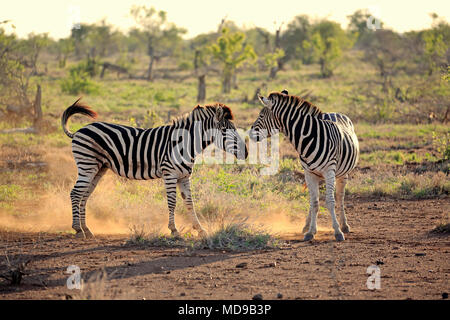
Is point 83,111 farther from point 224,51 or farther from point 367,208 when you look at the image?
point 224,51

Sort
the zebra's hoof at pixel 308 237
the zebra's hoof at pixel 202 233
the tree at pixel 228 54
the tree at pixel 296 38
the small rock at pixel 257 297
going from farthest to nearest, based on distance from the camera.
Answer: the tree at pixel 296 38 → the tree at pixel 228 54 → the zebra's hoof at pixel 308 237 → the zebra's hoof at pixel 202 233 → the small rock at pixel 257 297

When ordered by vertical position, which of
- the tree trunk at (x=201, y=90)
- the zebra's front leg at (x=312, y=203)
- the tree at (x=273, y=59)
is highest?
the tree at (x=273, y=59)

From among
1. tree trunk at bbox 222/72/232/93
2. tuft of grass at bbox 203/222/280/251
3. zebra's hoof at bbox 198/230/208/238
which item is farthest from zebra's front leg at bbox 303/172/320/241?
tree trunk at bbox 222/72/232/93

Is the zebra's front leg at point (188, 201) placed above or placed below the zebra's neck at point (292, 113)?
below

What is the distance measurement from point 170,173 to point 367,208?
4.52m

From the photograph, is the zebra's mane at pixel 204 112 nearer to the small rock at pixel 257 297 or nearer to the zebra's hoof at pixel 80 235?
the zebra's hoof at pixel 80 235

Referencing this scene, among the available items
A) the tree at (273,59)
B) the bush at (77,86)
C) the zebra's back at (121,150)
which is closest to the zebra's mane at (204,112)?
the zebra's back at (121,150)

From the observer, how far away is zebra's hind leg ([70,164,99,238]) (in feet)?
25.5

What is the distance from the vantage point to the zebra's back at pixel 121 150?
25.5ft

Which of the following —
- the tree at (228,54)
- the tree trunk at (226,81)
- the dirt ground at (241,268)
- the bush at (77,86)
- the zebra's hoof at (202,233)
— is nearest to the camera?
the dirt ground at (241,268)

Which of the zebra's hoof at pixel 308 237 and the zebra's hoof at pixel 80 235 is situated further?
the zebra's hoof at pixel 80 235

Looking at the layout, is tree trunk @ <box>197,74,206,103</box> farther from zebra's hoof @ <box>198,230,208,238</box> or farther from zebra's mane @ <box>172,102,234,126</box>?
zebra's hoof @ <box>198,230,208,238</box>

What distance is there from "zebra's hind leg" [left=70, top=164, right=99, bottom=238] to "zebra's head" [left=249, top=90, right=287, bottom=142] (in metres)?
2.49

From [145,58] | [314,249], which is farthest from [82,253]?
[145,58]
